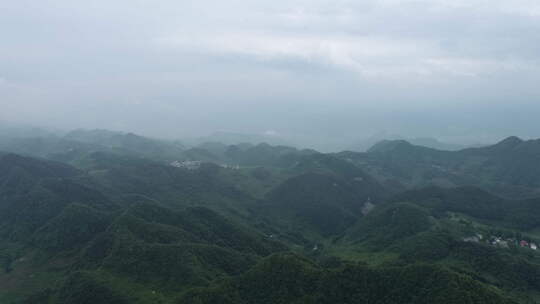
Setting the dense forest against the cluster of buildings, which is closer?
the dense forest

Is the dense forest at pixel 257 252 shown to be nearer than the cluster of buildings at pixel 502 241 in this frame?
Yes

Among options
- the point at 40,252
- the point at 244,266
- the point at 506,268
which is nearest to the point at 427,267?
the point at 506,268

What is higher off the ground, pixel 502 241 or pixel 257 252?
pixel 502 241

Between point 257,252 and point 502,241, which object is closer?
point 257,252

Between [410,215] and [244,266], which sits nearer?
[244,266]

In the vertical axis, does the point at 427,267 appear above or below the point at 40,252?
above

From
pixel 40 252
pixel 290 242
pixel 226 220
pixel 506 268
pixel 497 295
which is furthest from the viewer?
pixel 290 242

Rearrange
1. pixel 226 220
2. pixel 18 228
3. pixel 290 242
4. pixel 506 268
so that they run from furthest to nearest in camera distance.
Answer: pixel 290 242 < pixel 18 228 < pixel 226 220 < pixel 506 268

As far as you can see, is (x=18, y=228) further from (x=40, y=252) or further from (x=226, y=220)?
(x=226, y=220)
